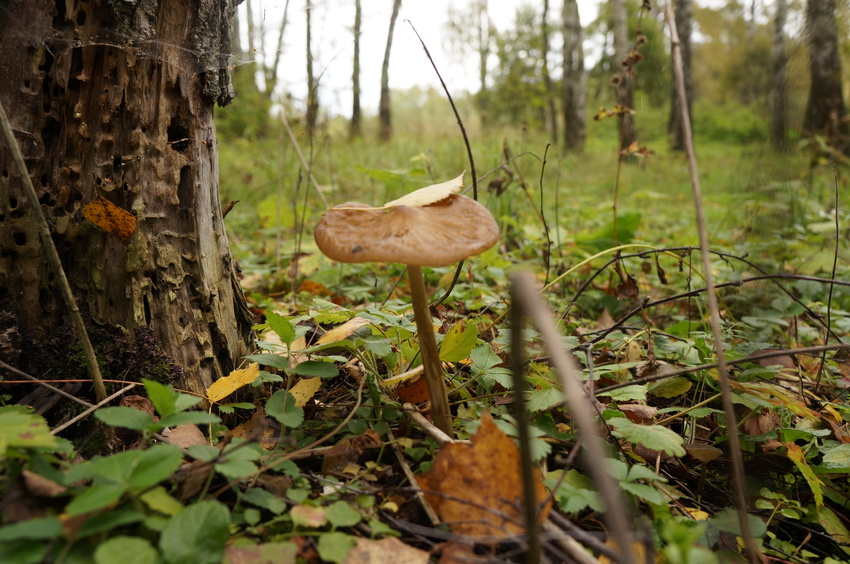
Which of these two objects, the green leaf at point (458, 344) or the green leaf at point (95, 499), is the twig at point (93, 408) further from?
the green leaf at point (458, 344)

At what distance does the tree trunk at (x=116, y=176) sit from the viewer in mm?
1298

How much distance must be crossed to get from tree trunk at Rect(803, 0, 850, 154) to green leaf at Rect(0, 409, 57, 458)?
8.40 metres

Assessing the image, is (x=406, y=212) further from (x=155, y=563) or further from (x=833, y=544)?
(x=833, y=544)

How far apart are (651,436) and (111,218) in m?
1.46

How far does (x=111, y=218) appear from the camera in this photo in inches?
53.2

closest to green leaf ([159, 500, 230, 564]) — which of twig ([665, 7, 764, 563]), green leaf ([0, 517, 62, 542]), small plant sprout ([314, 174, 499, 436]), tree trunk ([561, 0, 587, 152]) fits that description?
green leaf ([0, 517, 62, 542])

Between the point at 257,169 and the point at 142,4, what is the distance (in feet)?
16.8

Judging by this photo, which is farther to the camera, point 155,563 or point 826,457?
point 826,457

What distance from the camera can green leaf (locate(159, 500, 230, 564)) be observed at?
2.61ft

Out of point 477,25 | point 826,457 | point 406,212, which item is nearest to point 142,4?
point 406,212

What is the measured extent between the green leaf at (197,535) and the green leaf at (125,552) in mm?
19

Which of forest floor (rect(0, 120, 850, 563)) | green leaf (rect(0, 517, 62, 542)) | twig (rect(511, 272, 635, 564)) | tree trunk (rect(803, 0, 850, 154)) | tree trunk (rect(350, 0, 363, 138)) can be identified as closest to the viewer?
twig (rect(511, 272, 635, 564))

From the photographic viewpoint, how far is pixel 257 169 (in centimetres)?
623

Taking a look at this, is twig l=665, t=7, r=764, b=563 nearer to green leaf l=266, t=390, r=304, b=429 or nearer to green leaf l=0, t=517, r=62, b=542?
green leaf l=266, t=390, r=304, b=429
